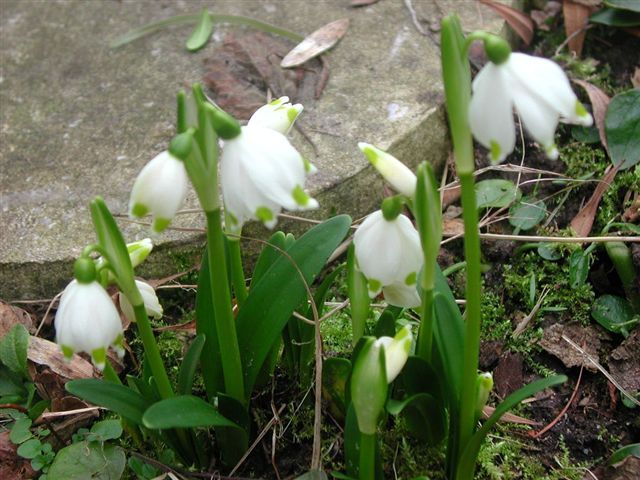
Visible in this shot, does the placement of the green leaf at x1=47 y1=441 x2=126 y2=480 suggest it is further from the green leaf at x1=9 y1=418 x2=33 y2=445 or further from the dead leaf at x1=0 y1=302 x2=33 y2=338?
the dead leaf at x1=0 y1=302 x2=33 y2=338

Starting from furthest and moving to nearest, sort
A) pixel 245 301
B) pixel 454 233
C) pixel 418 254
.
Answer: pixel 454 233 < pixel 245 301 < pixel 418 254

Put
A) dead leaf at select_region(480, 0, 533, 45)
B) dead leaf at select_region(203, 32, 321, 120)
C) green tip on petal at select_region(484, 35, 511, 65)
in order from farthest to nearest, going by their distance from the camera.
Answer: dead leaf at select_region(480, 0, 533, 45) < dead leaf at select_region(203, 32, 321, 120) < green tip on petal at select_region(484, 35, 511, 65)

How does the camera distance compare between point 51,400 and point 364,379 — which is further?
point 51,400

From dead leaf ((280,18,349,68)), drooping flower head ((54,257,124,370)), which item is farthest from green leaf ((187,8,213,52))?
drooping flower head ((54,257,124,370))

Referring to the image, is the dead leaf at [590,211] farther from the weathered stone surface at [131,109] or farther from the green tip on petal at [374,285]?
the green tip on petal at [374,285]

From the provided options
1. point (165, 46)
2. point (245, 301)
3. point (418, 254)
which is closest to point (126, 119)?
point (165, 46)

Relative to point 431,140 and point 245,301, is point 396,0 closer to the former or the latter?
point 431,140

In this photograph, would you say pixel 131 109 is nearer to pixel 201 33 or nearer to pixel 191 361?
pixel 201 33

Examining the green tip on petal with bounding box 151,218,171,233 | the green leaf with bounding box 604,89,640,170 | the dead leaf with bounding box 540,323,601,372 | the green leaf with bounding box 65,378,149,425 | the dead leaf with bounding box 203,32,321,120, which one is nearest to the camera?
the green tip on petal with bounding box 151,218,171,233
